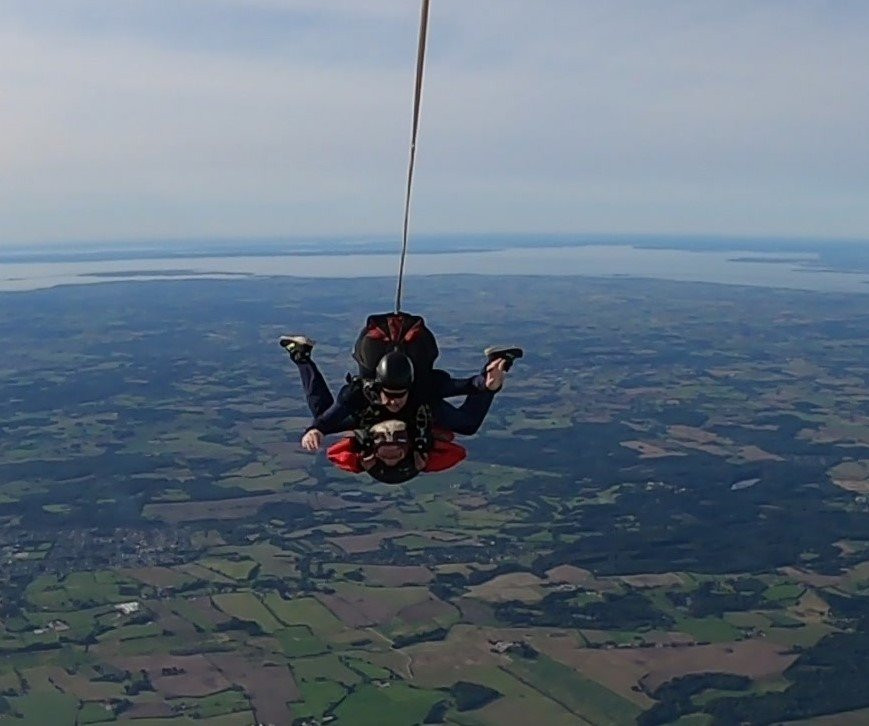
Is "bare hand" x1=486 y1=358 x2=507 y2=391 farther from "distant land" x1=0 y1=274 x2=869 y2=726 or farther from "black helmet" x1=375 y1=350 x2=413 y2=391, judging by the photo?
"distant land" x1=0 y1=274 x2=869 y2=726

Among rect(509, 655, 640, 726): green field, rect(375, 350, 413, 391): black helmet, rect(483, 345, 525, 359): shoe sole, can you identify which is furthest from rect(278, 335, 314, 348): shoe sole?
rect(509, 655, 640, 726): green field

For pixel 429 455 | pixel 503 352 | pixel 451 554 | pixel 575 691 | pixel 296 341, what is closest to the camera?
pixel 503 352

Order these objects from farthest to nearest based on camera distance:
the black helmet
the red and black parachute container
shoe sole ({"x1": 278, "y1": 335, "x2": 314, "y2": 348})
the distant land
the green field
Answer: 1. the distant land
2. the green field
3. shoe sole ({"x1": 278, "y1": 335, "x2": 314, "y2": 348})
4. the red and black parachute container
5. the black helmet

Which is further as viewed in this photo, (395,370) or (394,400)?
(394,400)

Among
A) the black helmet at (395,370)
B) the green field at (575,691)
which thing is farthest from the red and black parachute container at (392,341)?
the green field at (575,691)

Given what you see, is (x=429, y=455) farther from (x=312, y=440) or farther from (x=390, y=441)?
(x=312, y=440)

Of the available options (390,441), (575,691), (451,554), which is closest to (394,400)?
(390,441)

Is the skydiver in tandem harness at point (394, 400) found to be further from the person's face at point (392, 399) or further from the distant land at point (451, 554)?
the distant land at point (451, 554)
